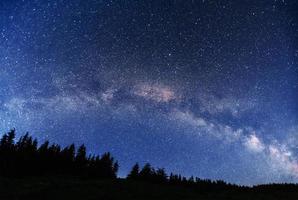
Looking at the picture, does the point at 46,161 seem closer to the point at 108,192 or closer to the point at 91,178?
the point at 91,178

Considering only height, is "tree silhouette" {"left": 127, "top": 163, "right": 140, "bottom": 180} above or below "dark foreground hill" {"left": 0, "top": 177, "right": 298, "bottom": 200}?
above

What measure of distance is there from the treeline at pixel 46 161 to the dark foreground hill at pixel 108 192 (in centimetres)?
915

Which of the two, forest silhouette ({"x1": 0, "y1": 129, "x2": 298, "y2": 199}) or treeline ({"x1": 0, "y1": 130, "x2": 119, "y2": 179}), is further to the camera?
treeline ({"x1": 0, "y1": 130, "x2": 119, "y2": 179})

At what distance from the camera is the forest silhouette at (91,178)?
65688 millimetres

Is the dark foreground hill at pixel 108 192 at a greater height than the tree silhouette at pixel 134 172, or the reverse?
the tree silhouette at pixel 134 172

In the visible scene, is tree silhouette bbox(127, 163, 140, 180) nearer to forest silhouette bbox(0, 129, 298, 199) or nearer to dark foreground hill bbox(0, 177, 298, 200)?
forest silhouette bbox(0, 129, 298, 199)

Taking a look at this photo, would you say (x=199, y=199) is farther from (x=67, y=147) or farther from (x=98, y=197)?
(x=67, y=147)

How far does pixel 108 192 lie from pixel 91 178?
22756 mm

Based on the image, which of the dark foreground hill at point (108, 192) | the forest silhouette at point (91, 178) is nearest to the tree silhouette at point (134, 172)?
the forest silhouette at point (91, 178)

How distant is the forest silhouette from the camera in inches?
2586

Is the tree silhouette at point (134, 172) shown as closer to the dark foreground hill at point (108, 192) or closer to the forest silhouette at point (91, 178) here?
the forest silhouette at point (91, 178)

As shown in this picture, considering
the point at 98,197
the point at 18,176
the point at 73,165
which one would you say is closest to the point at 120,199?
the point at 98,197

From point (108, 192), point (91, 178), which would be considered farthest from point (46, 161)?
point (108, 192)

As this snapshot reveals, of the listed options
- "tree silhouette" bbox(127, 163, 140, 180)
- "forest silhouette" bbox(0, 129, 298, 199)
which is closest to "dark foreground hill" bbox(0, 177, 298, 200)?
"forest silhouette" bbox(0, 129, 298, 199)
